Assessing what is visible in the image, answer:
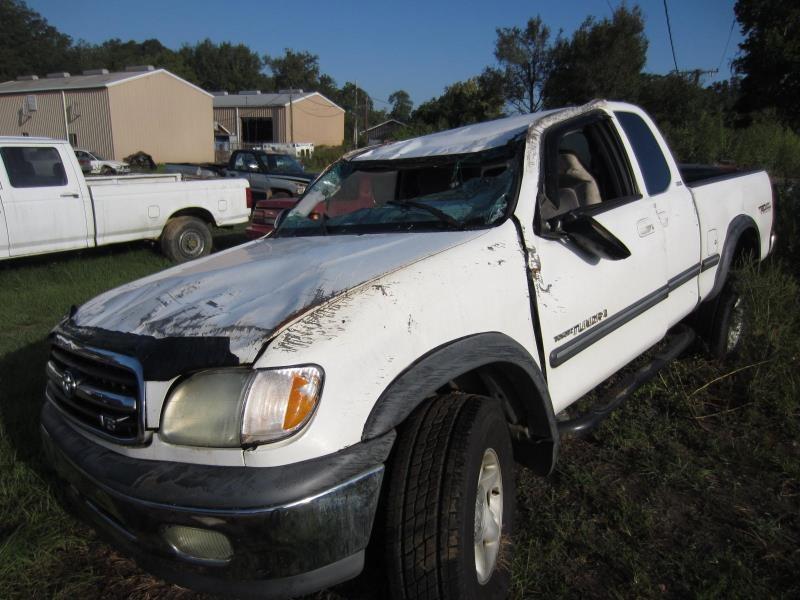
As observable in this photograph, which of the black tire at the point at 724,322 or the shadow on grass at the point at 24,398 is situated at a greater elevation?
the black tire at the point at 724,322

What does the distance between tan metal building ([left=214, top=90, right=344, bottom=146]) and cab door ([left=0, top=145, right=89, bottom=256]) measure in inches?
1525

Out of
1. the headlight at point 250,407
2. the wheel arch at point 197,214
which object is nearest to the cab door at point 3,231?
the wheel arch at point 197,214

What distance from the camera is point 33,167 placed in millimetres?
7969

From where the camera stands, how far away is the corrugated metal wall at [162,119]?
34.0 meters

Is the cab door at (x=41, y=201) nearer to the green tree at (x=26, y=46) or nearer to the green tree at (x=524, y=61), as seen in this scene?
the green tree at (x=524, y=61)

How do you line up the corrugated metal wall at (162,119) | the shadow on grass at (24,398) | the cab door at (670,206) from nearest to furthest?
the shadow on grass at (24,398) → the cab door at (670,206) → the corrugated metal wall at (162,119)

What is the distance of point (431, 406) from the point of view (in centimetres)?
213

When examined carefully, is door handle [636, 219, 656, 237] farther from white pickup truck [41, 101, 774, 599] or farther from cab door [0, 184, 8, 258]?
cab door [0, 184, 8, 258]

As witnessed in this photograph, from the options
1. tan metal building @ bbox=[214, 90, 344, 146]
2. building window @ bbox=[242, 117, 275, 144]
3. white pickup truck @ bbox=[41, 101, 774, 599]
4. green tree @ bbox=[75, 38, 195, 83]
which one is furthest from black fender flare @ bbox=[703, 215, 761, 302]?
green tree @ bbox=[75, 38, 195, 83]

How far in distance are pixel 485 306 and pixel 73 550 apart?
2153 mm

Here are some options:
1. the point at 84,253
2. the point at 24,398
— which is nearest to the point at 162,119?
the point at 84,253

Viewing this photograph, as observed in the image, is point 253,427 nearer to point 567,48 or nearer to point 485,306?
point 485,306

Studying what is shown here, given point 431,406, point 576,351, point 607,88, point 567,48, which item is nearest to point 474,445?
point 431,406

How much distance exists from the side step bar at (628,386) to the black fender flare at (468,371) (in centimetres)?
18
